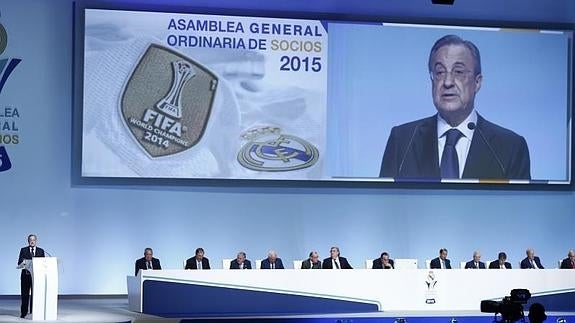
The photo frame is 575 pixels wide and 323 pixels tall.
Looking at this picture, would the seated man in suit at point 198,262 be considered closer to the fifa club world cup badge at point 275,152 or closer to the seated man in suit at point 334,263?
the seated man in suit at point 334,263

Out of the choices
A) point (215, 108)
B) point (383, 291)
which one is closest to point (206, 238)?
point (215, 108)

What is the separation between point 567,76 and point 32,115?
26.6ft

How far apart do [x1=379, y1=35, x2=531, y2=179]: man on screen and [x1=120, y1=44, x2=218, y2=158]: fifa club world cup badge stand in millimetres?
2902

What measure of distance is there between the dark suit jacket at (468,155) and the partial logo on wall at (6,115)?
5.45 m

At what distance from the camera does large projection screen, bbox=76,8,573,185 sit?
52.6 feet

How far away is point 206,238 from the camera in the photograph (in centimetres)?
1642

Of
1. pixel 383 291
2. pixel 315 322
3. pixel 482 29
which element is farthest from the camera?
pixel 482 29

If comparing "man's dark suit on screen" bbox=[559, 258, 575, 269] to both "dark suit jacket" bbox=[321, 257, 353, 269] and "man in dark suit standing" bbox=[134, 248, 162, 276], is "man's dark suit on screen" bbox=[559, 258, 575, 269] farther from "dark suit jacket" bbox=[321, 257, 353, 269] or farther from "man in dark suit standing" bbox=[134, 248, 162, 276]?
"man in dark suit standing" bbox=[134, 248, 162, 276]

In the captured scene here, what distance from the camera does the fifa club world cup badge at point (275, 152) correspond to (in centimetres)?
1638

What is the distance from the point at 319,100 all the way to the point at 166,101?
226 centimetres

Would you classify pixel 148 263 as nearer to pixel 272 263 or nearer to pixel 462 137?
pixel 272 263

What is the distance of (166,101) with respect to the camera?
16.2 metres

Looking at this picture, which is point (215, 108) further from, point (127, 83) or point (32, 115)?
point (32, 115)

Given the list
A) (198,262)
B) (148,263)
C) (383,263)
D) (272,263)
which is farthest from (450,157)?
(148,263)
